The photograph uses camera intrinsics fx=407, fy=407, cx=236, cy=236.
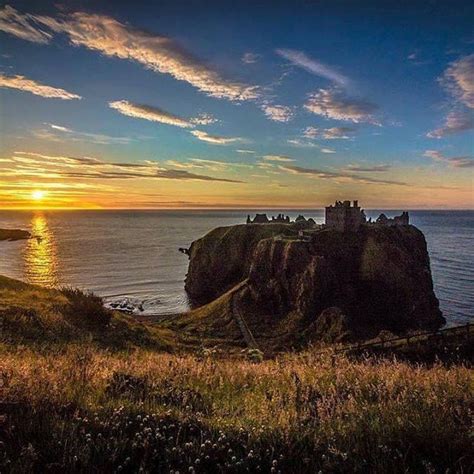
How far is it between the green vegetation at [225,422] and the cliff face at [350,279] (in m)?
47.0

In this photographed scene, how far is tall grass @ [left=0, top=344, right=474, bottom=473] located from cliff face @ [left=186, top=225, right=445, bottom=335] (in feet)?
157

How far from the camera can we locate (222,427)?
5.48 metres

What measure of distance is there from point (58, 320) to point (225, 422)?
20.0 meters

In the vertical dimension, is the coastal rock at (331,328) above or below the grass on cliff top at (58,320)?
below

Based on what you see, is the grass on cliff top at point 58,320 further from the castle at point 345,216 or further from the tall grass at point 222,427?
the castle at point 345,216

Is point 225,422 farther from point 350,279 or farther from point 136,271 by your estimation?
point 136,271

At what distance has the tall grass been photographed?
447cm

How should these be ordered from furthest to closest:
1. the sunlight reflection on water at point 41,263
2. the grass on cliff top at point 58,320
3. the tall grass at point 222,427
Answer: the sunlight reflection on water at point 41,263, the grass on cliff top at point 58,320, the tall grass at point 222,427

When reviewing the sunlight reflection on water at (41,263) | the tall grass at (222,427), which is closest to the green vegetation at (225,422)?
the tall grass at (222,427)

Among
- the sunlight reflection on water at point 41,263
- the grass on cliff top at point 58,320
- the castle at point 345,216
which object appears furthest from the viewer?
the sunlight reflection on water at point 41,263

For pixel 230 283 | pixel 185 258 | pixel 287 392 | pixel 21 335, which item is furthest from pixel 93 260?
pixel 287 392

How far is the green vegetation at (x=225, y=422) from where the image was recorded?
14.7ft

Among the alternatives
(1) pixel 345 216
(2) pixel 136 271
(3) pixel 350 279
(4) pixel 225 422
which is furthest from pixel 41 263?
(4) pixel 225 422

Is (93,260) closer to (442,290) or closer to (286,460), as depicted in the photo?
(442,290)
